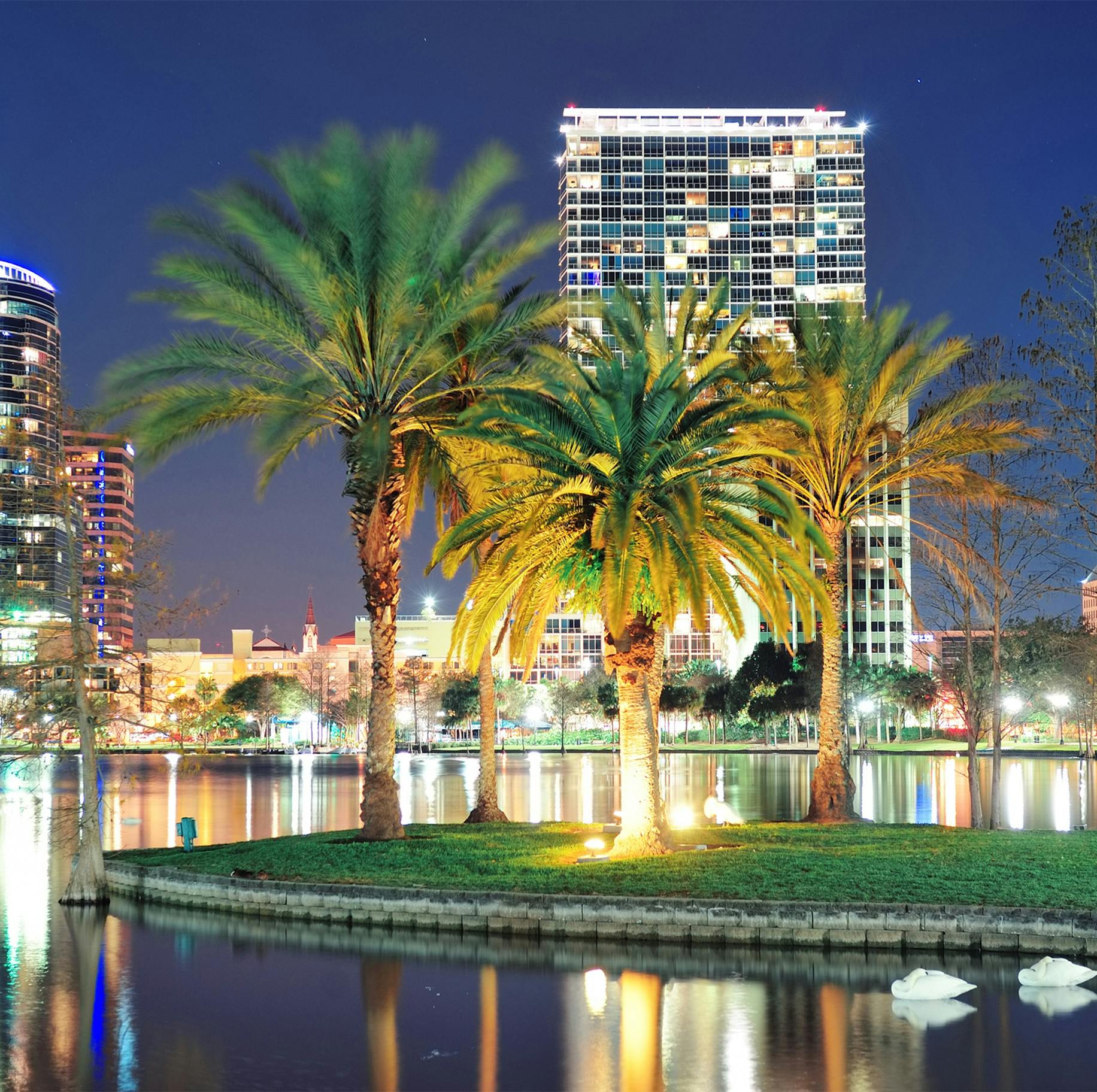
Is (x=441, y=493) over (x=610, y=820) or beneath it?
over

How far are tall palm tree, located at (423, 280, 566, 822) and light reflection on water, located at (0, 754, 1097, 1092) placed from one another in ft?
29.0

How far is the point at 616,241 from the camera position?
16900 centimetres

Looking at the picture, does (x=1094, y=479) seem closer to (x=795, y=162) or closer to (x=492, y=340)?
(x=492, y=340)

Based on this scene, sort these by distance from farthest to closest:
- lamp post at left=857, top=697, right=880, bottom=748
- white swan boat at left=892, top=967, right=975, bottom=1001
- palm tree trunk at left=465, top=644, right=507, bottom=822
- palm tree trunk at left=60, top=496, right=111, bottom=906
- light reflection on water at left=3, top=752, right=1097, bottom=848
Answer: lamp post at left=857, top=697, right=880, bottom=748 → light reflection on water at left=3, top=752, right=1097, bottom=848 → palm tree trunk at left=465, top=644, right=507, bottom=822 → palm tree trunk at left=60, top=496, right=111, bottom=906 → white swan boat at left=892, top=967, right=975, bottom=1001

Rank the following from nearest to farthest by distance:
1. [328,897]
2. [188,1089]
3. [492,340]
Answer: [188,1089], [328,897], [492,340]

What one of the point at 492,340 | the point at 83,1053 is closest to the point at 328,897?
the point at 83,1053

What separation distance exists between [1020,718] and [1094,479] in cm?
6213

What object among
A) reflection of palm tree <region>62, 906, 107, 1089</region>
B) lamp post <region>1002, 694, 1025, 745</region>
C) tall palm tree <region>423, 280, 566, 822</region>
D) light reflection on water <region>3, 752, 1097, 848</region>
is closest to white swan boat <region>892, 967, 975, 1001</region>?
reflection of palm tree <region>62, 906, 107, 1089</region>

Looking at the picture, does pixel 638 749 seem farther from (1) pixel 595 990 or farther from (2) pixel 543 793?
(2) pixel 543 793

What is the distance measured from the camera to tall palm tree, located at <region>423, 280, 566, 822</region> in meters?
24.2

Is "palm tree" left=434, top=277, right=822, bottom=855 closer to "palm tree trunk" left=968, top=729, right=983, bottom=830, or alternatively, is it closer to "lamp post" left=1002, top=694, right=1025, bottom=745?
"palm tree trunk" left=968, top=729, right=983, bottom=830

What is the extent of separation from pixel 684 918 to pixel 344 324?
37.6ft

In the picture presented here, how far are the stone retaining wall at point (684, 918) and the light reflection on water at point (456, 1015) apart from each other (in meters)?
0.42

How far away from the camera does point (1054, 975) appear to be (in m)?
13.0
